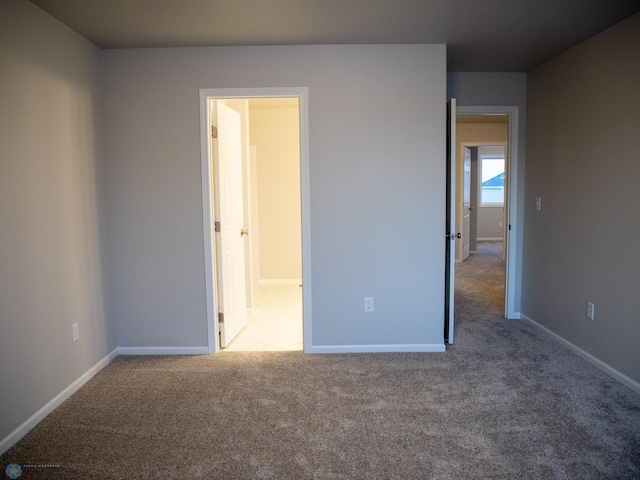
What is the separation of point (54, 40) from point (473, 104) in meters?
3.50

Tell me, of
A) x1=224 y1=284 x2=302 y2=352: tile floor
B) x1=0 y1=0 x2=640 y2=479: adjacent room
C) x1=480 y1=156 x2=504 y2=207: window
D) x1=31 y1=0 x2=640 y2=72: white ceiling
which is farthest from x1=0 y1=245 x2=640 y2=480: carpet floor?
x1=480 y1=156 x2=504 y2=207: window

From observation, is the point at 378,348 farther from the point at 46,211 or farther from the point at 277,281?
A: the point at 277,281

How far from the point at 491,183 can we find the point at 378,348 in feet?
29.0

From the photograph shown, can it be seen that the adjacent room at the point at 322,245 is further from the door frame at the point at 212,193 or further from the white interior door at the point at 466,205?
the white interior door at the point at 466,205

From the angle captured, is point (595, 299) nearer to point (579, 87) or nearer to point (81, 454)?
point (579, 87)

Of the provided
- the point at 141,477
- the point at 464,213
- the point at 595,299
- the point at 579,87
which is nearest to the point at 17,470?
the point at 141,477

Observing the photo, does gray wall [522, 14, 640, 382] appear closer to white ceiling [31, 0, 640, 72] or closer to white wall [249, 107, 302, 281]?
white ceiling [31, 0, 640, 72]

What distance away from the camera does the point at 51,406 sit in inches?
107

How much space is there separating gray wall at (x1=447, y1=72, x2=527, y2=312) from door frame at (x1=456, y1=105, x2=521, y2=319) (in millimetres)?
44

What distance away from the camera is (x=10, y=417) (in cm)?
237

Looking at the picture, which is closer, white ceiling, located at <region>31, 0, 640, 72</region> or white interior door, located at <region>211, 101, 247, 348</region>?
white ceiling, located at <region>31, 0, 640, 72</region>

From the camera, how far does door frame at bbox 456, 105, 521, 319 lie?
441 centimetres

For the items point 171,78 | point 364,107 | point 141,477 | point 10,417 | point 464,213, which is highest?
point 171,78

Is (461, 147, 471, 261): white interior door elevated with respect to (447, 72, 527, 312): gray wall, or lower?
lower
